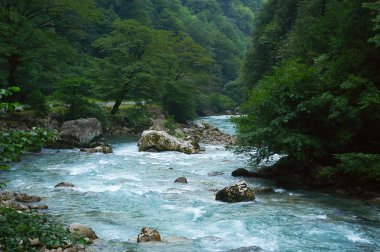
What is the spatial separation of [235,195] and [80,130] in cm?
1604

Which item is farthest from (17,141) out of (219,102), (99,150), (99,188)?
(219,102)

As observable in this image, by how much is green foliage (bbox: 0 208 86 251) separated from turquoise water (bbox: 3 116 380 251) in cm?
479

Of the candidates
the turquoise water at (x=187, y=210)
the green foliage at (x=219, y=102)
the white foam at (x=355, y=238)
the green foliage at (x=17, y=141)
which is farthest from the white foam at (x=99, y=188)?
the green foliage at (x=219, y=102)

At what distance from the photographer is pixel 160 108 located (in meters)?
46.1

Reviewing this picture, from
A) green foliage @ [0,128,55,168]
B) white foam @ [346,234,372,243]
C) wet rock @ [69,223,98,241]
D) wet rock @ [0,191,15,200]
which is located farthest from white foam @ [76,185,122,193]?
green foliage @ [0,128,55,168]

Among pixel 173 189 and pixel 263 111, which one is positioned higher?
pixel 263 111

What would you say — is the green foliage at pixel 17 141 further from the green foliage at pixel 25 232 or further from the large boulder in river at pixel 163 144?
A: the large boulder in river at pixel 163 144

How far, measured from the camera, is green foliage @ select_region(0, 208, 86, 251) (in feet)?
14.5

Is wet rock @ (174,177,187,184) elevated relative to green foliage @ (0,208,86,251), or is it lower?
lower

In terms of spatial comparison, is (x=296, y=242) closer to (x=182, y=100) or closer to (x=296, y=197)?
(x=296, y=197)

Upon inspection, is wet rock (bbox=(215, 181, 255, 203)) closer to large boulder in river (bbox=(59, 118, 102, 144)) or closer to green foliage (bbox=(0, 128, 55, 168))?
green foliage (bbox=(0, 128, 55, 168))

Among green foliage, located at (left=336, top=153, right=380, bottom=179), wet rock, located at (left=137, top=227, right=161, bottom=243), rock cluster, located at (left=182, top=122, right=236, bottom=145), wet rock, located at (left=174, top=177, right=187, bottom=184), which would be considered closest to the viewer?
wet rock, located at (left=137, top=227, right=161, bottom=243)

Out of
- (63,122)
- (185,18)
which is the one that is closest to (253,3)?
(185,18)

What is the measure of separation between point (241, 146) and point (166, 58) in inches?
1100
